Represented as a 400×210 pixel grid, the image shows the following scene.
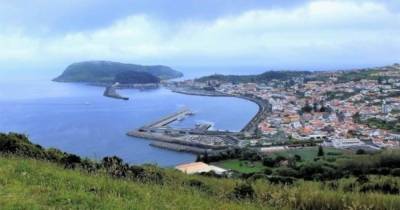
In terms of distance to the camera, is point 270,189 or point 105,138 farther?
point 105,138

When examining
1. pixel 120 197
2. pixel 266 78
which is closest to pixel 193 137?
pixel 120 197

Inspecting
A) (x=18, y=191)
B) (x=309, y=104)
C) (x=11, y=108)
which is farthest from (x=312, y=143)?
(x=11, y=108)

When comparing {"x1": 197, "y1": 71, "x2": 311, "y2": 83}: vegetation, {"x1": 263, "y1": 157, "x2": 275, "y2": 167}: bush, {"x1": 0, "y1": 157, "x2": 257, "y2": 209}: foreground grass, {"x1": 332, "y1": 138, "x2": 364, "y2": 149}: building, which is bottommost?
{"x1": 332, "y1": 138, "x2": 364, "y2": 149}: building

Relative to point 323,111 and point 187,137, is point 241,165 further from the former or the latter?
point 323,111

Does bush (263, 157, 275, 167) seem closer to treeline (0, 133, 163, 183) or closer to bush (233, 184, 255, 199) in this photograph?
treeline (0, 133, 163, 183)

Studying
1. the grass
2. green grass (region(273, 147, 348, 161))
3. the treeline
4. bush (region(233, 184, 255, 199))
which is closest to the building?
green grass (region(273, 147, 348, 161))

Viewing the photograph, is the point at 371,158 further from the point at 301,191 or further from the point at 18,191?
the point at 18,191

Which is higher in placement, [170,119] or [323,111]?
[323,111]
